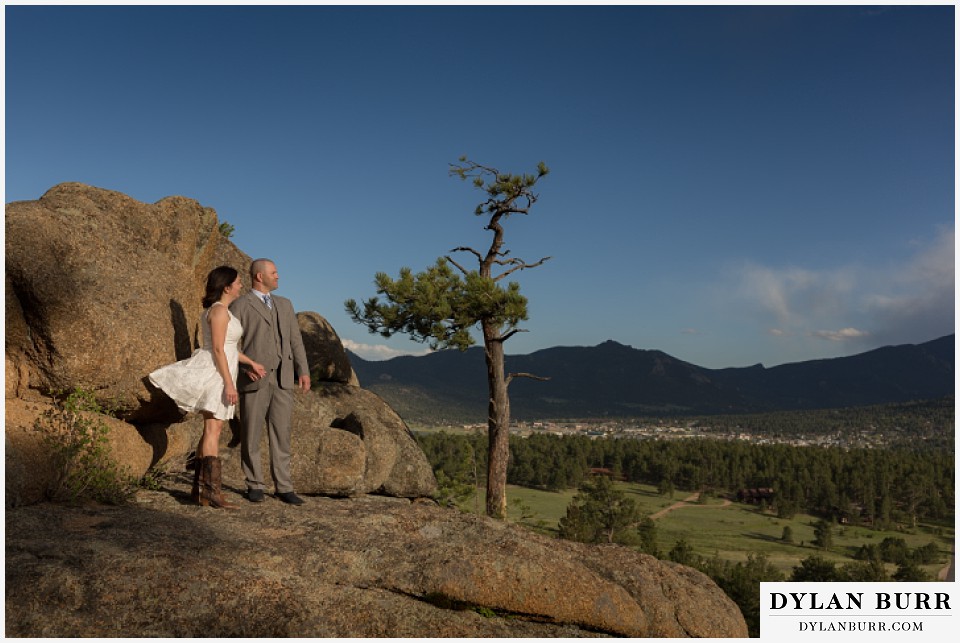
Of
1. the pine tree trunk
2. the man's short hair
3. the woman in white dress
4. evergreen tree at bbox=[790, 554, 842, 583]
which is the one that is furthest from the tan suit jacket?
evergreen tree at bbox=[790, 554, 842, 583]

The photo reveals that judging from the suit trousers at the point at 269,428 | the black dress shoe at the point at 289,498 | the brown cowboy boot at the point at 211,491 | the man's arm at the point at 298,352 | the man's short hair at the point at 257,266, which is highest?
the man's short hair at the point at 257,266

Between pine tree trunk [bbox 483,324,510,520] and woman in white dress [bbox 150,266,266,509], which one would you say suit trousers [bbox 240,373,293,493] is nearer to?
woman in white dress [bbox 150,266,266,509]

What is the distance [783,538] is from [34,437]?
12350 cm

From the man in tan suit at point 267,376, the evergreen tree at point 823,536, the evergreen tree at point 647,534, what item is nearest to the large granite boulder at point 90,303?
the man in tan suit at point 267,376

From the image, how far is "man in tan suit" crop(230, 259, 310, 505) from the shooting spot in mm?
9523

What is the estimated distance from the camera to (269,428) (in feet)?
32.9

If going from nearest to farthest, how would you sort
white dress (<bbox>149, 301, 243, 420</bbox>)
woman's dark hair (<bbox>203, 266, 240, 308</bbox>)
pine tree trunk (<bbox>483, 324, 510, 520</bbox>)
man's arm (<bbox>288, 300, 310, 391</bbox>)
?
1. white dress (<bbox>149, 301, 243, 420</bbox>)
2. woman's dark hair (<bbox>203, 266, 240, 308</bbox>)
3. man's arm (<bbox>288, 300, 310, 391</bbox>)
4. pine tree trunk (<bbox>483, 324, 510, 520</bbox>)

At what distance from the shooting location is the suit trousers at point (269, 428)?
31.4 ft

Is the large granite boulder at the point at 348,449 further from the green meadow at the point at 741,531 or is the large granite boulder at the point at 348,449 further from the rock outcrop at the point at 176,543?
the green meadow at the point at 741,531

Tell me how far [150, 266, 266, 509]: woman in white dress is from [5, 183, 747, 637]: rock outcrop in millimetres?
408

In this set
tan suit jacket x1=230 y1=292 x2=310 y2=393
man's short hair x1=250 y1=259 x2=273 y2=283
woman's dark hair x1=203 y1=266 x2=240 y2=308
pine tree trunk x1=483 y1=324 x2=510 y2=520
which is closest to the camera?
woman's dark hair x1=203 y1=266 x2=240 y2=308

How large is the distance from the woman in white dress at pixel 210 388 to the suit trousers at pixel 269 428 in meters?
0.63

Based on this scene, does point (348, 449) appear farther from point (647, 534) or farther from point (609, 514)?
point (647, 534)

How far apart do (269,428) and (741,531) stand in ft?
391
